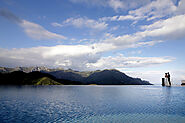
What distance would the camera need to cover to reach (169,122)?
41000 mm

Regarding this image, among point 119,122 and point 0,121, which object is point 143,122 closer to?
point 119,122

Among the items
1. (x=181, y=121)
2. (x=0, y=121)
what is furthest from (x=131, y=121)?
(x=0, y=121)

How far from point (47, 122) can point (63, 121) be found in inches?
188

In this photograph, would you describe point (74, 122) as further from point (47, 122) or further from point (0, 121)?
point (0, 121)

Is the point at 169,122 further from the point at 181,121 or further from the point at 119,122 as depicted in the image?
the point at 119,122

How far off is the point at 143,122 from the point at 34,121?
33830mm

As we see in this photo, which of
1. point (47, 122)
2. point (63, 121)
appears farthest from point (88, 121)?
point (47, 122)

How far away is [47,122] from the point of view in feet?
132

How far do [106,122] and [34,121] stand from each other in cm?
2237

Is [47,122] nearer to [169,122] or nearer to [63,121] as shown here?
[63,121]

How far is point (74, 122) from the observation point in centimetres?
4031

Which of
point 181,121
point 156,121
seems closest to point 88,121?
point 156,121

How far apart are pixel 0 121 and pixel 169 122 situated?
170ft

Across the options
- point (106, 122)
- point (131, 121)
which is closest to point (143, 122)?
point (131, 121)
